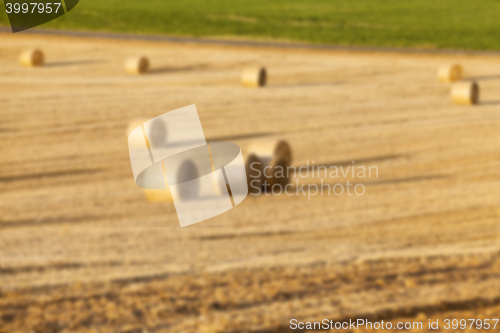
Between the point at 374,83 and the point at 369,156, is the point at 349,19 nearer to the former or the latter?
the point at 374,83

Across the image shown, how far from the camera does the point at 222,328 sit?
417cm

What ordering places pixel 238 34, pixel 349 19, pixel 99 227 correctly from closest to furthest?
1. pixel 99 227
2. pixel 238 34
3. pixel 349 19

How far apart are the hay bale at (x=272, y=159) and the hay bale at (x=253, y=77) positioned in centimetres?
618

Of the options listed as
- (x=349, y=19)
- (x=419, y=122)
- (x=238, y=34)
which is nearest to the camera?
(x=419, y=122)

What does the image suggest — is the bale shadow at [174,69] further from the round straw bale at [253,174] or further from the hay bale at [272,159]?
the round straw bale at [253,174]

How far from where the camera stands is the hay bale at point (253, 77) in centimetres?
1351

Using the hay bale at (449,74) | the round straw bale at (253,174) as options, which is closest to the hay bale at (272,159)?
the round straw bale at (253,174)

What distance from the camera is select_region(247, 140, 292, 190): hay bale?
714 cm

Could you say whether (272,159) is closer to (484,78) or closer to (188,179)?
(188,179)

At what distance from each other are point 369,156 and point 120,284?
457cm

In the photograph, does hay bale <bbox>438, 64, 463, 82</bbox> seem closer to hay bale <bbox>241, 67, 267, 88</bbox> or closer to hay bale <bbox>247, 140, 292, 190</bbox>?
Result: hay bale <bbox>241, 67, 267, 88</bbox>

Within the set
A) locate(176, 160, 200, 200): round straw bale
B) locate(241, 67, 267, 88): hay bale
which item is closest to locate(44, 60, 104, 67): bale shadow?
locate(241, 67, 267, 88): hay bale

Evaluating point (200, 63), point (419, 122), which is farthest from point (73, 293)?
point (200, 63)

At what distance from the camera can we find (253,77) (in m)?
13.5
